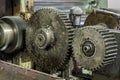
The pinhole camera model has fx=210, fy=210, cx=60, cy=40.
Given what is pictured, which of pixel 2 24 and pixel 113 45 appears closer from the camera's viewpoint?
pixel 113 45

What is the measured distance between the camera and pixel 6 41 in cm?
92

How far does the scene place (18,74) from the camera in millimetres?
748

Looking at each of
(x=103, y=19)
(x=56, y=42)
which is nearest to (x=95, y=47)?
(x=56, y=42)

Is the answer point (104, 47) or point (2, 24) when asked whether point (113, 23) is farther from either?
point (2, 24)

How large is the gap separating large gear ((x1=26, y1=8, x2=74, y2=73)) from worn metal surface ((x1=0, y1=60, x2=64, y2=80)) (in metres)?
0.14

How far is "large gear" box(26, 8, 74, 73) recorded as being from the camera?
80 centimetres

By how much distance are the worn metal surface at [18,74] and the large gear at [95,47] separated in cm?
15

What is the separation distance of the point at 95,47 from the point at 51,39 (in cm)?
20

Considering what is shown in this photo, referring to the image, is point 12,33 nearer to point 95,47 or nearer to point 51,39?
point 51,39

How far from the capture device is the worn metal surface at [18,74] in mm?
678

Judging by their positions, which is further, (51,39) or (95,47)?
(51,39)

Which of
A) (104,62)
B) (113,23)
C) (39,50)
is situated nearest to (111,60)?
(104,62)

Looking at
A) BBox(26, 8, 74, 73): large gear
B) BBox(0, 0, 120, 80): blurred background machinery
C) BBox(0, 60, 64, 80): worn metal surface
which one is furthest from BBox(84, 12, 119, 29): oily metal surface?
BBox(0, 60, 64, 80): worn metal surface

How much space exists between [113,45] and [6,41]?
18.6 inches
